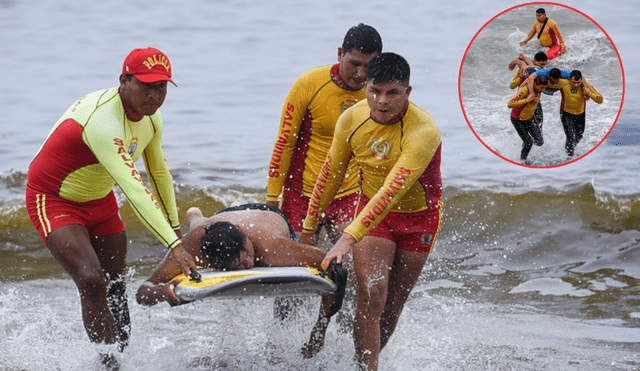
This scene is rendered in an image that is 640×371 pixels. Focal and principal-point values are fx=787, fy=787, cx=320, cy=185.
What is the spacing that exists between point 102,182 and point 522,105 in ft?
11.1

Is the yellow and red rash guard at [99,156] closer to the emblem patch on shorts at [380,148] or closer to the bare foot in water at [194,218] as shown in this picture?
the bare foot in water at [194,218]

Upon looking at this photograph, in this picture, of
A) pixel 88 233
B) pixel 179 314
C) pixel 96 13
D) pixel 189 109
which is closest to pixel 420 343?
pixel 179 314

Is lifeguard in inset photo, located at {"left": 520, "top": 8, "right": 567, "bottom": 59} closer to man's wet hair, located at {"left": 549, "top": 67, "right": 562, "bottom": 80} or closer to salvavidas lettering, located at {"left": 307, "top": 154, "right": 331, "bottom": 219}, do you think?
man's wet hair, located at {"left": 549, "top": 67, "right": 562, "bottom": 80}

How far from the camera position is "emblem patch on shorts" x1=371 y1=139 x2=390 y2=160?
5.10 m

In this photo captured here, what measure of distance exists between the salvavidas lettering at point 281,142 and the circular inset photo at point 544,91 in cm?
147

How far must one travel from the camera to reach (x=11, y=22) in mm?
25141

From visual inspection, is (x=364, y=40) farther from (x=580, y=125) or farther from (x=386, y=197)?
(x=580, y=125)

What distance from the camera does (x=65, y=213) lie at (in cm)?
532

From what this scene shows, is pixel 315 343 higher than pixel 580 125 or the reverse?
the reverse

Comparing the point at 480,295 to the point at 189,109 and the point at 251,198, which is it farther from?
the point at 189,109

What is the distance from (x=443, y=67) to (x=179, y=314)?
→ 1356 cm

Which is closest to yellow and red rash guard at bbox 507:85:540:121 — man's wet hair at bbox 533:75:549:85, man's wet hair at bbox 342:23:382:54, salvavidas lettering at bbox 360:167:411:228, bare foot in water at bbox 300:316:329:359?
man's wet hair at bbox 533:75:549:85

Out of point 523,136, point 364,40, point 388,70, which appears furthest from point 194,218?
point 523,136

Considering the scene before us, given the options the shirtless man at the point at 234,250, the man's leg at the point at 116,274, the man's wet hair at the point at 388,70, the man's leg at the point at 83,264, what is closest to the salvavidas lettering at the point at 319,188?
the shirtless man at the point at 234,250
